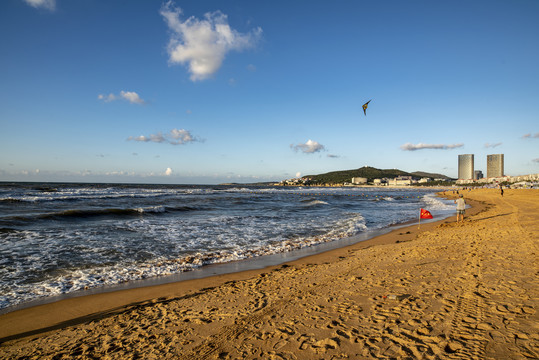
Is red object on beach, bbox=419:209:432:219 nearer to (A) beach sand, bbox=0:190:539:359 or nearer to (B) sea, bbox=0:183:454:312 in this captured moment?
(B) sea, bbox=0:183:454:312

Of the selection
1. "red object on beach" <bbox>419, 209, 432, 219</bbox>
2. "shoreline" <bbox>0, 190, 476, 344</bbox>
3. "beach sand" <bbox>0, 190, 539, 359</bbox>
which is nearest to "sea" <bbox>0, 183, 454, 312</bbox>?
"shoreline" <bbox>0, 190, 476, 344</bbox>

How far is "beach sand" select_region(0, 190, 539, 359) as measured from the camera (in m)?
3.47

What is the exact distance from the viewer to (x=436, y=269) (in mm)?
6535

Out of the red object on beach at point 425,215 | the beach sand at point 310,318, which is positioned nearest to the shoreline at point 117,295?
the beach sand at point 310,318

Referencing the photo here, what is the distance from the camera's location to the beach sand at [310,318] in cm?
347

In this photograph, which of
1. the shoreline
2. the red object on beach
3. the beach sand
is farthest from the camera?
the red object on beach

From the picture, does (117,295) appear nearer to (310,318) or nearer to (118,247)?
(310,318)

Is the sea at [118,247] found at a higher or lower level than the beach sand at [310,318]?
lower

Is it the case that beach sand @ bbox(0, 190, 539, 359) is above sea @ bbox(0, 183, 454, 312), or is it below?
above

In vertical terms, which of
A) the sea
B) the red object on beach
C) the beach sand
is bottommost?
the sea

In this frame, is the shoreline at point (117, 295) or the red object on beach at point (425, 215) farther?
the red object on beach at point (425, 215)

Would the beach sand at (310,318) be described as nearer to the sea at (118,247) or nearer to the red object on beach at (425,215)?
the sea at (118,247)

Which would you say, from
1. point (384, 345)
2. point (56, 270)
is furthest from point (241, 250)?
point (384, 345)

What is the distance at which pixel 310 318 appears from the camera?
168 inches
